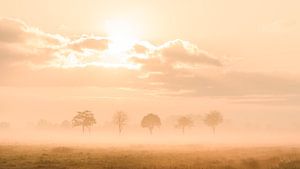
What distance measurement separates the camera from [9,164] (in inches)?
1827

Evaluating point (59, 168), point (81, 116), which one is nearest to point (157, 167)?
point (59, 168)

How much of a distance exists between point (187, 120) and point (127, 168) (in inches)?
5817

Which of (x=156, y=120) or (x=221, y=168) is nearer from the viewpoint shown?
(x=221, y=168)

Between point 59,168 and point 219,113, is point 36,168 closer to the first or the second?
point 59,168

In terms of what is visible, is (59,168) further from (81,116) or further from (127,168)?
(81,116)

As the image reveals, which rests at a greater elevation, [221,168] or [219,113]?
[219,113]

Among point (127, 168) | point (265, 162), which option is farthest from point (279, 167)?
point (127, 168)

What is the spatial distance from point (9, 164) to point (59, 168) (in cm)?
787

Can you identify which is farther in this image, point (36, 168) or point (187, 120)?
point (187, 120)

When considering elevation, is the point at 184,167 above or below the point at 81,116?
below

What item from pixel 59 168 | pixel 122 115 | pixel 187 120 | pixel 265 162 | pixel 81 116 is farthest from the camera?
pixel 187 120

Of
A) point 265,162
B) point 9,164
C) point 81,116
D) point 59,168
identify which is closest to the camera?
point 59,168

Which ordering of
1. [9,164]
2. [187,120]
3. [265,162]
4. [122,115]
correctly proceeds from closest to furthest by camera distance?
1. [9,164]
2. [265,162]
3. [122,115]
4. [187,120]

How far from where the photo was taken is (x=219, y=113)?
639 ft
